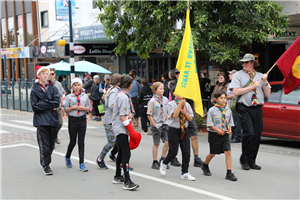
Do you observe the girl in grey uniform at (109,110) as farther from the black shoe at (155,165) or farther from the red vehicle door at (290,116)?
the red vehicle door at (290,116)

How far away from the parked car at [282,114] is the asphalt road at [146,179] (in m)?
0.41

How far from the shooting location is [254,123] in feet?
22.3

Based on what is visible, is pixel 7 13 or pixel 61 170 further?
pixel 7 13

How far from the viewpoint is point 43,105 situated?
21.5 ft

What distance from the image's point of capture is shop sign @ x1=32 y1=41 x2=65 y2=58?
22147 millimetres

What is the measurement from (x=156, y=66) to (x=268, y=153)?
12.9 meters

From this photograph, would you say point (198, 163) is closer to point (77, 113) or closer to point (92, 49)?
point (77, 113)

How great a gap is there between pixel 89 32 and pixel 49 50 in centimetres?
563

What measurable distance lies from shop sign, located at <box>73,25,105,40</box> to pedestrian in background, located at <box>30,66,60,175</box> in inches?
462

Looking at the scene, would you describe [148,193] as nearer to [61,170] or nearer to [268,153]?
[61,170]

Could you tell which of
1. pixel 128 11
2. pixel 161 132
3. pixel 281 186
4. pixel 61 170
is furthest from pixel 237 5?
pixel 61 170

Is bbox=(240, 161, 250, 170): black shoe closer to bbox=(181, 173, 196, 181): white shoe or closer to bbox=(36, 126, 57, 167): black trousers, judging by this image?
bbox=(181, 173, 196, 181): white shoe

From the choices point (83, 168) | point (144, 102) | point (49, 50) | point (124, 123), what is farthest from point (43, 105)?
point (49, 50)

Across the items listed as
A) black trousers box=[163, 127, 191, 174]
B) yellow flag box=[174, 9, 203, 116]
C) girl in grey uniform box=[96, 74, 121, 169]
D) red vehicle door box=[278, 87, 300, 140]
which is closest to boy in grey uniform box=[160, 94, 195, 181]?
black trousers box=[163, 127, 191, 174]
